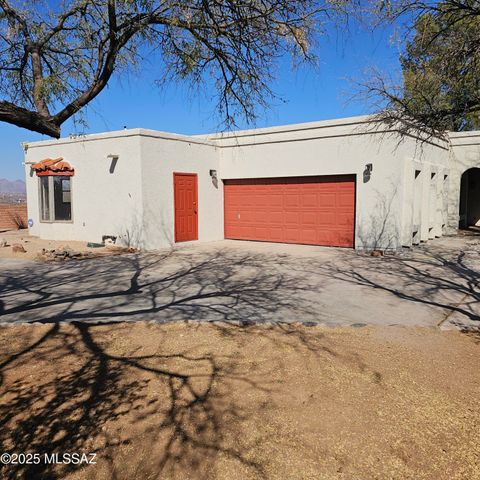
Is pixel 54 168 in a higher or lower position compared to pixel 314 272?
higher

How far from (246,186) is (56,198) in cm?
717

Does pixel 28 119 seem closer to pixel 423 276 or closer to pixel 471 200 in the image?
pixel 423 276

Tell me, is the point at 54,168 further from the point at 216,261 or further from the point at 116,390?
the point at 116,390

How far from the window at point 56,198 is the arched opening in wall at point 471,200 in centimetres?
1772

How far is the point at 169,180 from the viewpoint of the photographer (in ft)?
46.9

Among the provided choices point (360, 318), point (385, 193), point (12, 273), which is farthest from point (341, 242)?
point (12, 273)

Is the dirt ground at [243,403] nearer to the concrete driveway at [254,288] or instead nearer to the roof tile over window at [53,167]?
the concrete driveway at [254,288]

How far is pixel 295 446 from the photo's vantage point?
318 centimetres

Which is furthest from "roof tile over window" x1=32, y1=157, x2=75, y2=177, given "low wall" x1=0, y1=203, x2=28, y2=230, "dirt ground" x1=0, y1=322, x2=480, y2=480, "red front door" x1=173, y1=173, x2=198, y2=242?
"dirt ground" x1=0, y1=322, x2=480, y2=480

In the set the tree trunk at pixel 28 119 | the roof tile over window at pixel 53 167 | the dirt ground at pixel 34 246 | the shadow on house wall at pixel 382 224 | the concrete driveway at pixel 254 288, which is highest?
the roof tile over window at pixel 53 167

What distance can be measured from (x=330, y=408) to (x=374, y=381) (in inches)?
28.0

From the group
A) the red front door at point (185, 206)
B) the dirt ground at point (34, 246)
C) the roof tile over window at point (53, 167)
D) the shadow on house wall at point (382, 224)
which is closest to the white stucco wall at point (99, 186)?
the roof tile over window at point (53, 167)

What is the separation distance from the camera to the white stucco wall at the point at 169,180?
13.6 meters

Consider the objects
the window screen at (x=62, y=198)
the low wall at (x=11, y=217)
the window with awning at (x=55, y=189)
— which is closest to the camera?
the window with awning at (x=55, y=189)
